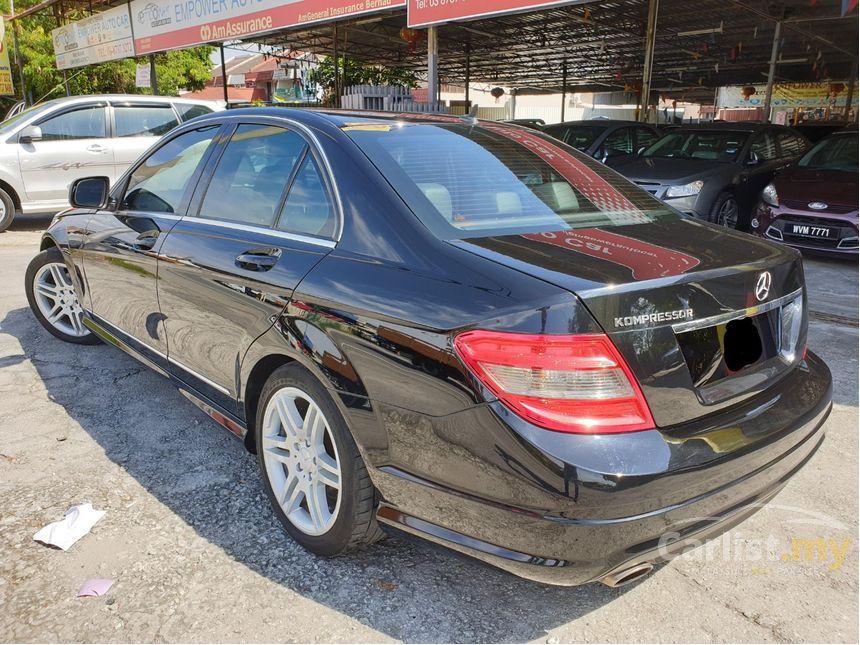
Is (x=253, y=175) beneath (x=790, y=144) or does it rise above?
above

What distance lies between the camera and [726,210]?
346 inches

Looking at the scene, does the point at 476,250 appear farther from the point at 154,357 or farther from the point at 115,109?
the point at 115,109

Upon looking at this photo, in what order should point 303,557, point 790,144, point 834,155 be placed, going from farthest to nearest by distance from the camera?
point 790,144, point 834,155, point 303,557

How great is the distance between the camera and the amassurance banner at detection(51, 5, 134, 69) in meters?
16.4

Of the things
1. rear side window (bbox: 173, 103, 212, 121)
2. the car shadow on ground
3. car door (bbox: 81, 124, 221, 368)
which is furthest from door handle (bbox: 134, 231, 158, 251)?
rear side window (bbox: 173, 103, 212, 121)

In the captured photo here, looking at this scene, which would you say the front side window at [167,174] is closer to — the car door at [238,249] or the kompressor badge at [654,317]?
the car door at [238,249]

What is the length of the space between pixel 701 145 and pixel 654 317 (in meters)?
9.10

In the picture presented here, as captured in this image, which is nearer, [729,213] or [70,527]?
[70,527]

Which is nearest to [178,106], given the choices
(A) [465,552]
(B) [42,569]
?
(B) [42,569]

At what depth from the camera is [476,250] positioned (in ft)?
6.63

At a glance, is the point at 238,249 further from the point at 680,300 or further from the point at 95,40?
the point at 95,40

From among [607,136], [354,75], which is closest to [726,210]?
[607,136]

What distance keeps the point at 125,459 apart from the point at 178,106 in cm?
Result: 871

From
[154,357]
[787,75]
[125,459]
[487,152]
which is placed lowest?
[125,459]
